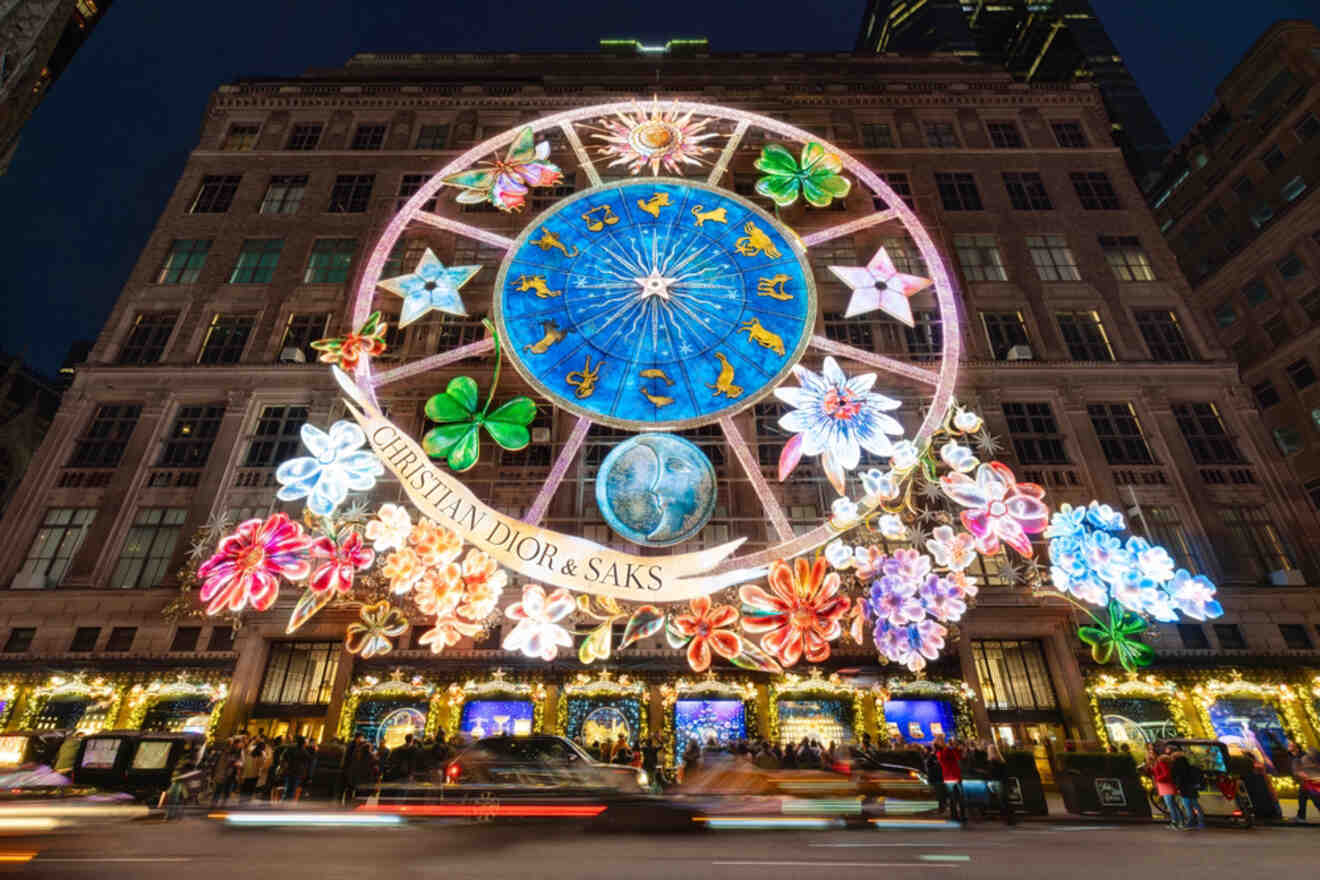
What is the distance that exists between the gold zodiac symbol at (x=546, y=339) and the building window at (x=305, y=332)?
1598cm

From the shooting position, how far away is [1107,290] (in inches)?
1047

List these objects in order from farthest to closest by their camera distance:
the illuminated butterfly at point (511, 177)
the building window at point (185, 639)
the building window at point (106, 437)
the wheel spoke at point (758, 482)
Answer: the building window at point (106, 437), the building window at point (185, 639), the illuminated butterfly at point (511, 177), the wheel spoke at point (758, 482)

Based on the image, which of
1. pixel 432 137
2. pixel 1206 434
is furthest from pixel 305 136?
pixel 1206 434

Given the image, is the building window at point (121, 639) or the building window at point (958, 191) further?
the building window at point (958, 191)

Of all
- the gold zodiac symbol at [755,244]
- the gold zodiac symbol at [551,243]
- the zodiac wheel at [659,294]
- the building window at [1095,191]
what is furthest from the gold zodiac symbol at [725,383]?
the building window at [1095,191]

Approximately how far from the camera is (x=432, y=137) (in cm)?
3177

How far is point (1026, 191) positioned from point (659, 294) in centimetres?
2587

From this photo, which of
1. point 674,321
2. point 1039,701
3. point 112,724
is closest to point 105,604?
point 112,724

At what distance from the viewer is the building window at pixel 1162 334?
2508 cm

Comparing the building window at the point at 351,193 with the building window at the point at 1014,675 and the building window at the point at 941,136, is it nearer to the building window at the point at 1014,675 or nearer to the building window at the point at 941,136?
the building window at the point at 941,136

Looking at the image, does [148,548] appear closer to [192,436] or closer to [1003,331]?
[192,436]

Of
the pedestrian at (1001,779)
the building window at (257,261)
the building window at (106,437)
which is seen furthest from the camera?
the building window at (257,261)

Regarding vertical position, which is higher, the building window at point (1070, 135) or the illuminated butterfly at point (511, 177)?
the building window at point (1070, 135)

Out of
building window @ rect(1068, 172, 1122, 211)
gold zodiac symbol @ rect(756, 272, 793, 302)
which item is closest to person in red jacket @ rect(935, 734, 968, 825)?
gold zodiac symbol @ rect(756, 272, 793, 302)
